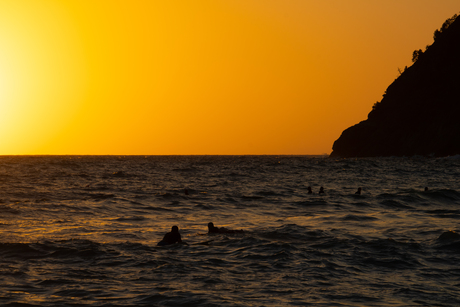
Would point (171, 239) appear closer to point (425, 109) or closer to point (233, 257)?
point (233, 257)

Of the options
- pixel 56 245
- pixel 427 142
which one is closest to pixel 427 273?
pixel 56 245

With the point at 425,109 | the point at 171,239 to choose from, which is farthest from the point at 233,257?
the point at 425,109

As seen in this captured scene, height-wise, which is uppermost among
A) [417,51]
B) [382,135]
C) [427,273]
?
[417,51]

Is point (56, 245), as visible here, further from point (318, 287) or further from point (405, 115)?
point (405, 115)

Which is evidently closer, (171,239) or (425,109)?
(171,239)

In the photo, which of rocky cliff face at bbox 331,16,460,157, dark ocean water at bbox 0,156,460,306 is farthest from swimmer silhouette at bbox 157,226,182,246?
rocky cliff face at bbox 331,16,460,157

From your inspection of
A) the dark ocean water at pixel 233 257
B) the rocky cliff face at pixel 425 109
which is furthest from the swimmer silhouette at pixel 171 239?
the rocky cliff face at pixel 425 109

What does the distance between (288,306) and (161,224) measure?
14.8m

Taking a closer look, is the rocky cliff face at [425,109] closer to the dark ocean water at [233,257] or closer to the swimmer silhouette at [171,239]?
the dark ocean water at [233,257]

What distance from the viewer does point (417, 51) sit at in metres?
174

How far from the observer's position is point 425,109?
138 meters

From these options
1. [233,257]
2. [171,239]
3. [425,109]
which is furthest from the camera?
[425,109]

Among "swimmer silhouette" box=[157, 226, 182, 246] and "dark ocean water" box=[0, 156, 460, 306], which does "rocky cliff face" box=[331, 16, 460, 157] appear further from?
"swimmer silhouette" box=[157, 226, 182, 246]

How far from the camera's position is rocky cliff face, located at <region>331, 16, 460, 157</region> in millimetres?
125875
